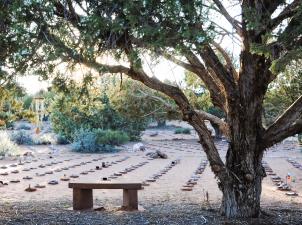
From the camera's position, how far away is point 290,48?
468 centimetres

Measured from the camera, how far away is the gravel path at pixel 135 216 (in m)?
6.67

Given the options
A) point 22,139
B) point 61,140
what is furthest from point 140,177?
point 22,139

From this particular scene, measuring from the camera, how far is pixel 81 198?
7781 mm

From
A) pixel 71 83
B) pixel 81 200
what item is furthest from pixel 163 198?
pixel 71 83

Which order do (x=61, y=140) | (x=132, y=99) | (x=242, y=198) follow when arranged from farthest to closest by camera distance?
(x=61, y=140), (x=132, y=99), (x=242, y=198)

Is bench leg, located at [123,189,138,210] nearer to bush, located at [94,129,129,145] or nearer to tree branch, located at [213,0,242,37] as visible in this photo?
tree branch, located at [213,0,242,37]

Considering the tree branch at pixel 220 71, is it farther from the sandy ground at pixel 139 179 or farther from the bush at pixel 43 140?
the bush at pixel 43 140

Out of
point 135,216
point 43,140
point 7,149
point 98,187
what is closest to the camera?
point 135,216

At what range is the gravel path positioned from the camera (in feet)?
21.9

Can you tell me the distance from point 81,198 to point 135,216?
1.13 metres

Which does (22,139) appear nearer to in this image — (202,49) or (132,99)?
(132,99)

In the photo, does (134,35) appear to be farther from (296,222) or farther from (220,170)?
(296,222)

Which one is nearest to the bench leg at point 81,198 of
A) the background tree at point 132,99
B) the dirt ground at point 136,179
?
the dirt ground at point 136,179

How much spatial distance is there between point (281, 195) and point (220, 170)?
3701 millimetres
